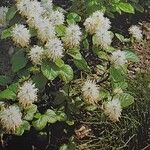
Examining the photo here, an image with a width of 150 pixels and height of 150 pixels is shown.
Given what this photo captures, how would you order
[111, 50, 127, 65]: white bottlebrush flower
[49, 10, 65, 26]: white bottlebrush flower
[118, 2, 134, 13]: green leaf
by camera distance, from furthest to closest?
[118, 2, 134, 13]: green leaf, [49, 10, 65, 26]: white bottlebrush flower, [111, 50, 127, 65]: white bottlebrush flower

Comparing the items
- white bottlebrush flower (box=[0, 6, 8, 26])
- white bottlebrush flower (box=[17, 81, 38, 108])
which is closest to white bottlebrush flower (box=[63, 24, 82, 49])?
white bottlebrush flower (box=[17, 81, 38, 108])

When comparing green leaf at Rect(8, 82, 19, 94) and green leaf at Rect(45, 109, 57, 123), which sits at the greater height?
green leaf at Rect(8, 82, 19, 94)

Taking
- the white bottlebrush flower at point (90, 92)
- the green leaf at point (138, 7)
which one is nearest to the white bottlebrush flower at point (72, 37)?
the white bottlebrush flower at point (90, 92)

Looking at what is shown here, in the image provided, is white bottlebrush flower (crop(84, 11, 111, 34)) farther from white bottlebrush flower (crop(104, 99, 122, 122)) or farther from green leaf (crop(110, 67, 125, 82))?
white bottlebrush flower (crop(104, 99, 122, 122))

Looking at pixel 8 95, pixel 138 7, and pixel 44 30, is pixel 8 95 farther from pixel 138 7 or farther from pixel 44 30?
pixel 138 7

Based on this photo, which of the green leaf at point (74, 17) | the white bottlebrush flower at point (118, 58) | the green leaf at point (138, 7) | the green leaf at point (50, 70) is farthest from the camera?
the green leaf at point (138, 7)

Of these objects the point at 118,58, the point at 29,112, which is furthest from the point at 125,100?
the point at 29,112

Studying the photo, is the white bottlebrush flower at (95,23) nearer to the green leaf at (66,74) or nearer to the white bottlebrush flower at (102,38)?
the white bottlebrush flower at (102,38)
